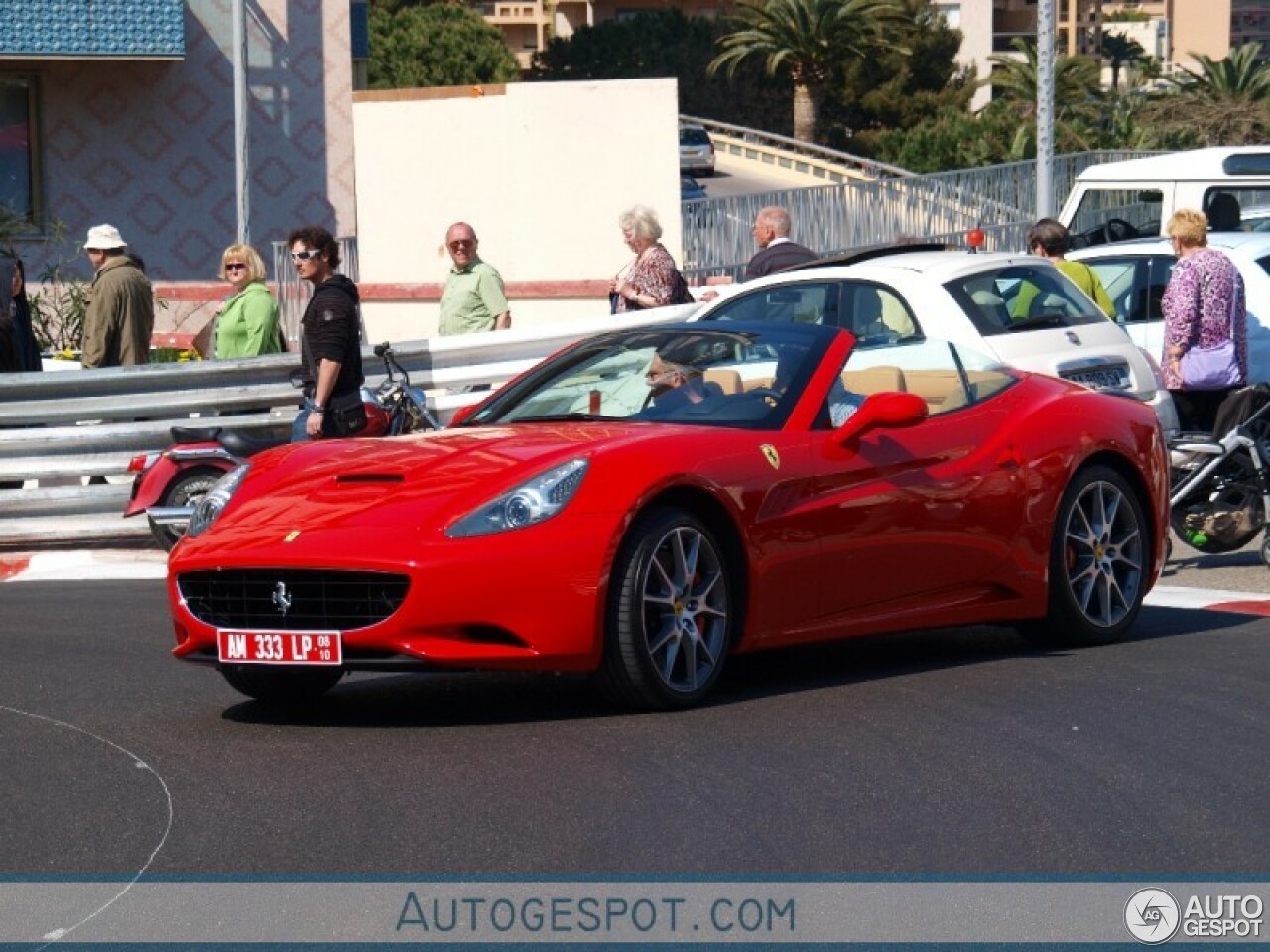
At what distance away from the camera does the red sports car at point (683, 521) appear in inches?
294

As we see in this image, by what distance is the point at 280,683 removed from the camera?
8.20 m

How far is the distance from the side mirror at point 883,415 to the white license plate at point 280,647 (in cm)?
204

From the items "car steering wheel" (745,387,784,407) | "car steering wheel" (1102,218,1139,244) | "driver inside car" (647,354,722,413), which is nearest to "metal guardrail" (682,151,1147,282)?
"car steering wheel" (1102,218,1139,244)

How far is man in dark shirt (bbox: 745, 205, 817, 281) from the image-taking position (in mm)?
15680

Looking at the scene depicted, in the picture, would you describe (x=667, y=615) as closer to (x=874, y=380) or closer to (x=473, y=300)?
(x=874, y=380)

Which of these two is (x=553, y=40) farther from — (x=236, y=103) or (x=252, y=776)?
(x=252, y=776)

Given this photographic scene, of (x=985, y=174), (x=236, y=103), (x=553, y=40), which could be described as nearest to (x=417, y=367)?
(x=236, y=103)

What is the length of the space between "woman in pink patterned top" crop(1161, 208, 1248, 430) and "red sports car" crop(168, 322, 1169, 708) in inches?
144

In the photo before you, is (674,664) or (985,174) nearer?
(674,664)

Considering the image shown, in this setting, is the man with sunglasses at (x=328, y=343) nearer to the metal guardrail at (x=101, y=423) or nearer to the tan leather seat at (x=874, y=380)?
the metal guardrail at (x=101, y=423)

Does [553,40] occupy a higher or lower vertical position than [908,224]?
higher

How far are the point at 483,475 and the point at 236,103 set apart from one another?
2273 cm

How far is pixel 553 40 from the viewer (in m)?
93.4

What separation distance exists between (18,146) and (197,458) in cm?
1984
